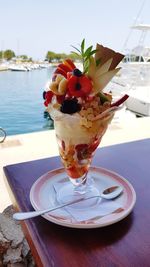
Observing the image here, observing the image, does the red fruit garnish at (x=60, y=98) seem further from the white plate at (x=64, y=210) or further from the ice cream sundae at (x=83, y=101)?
the white plate at (x=64, y=210)

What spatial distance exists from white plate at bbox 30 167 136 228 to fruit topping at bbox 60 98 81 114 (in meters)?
0.25

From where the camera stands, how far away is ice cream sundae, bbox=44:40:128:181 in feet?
1.98

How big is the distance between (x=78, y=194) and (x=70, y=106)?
0.91 feet

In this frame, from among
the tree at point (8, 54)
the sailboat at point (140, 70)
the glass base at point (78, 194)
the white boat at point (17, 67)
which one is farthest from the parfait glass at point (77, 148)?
the white boat at point (17, 67)

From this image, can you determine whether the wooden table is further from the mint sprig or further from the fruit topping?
the mint sprig

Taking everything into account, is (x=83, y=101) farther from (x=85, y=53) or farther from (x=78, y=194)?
(x=78, y=194)

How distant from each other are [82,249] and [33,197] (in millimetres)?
213

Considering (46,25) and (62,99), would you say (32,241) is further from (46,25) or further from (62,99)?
(46,25)

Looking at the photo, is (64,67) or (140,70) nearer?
(64,67)

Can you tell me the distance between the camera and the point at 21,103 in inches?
265

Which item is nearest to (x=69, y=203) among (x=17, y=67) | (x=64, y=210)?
(x=64, y=210)

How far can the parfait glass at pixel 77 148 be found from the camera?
628mm

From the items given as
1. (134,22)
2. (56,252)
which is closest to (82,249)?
(56,252)

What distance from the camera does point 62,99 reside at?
631 mm
